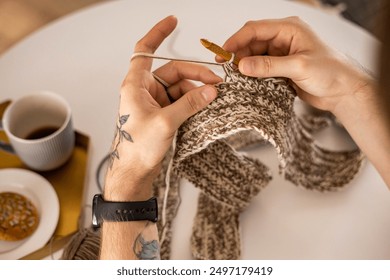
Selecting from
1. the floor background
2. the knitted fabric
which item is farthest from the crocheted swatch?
the floor background

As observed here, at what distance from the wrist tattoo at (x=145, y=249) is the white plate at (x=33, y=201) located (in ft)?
0.39

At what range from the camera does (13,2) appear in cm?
100

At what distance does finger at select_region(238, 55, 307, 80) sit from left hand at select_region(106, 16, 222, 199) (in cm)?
5

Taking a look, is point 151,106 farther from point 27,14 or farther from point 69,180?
point 27,14

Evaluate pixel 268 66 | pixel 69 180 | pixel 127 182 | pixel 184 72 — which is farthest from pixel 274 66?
pixel 69 180

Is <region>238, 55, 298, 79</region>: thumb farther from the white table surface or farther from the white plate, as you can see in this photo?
the white plate

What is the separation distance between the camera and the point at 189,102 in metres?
0.56

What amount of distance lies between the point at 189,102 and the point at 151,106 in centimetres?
5

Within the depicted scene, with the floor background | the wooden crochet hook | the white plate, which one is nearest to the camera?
the wooden crochet hook

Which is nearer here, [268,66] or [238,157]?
[268,66]

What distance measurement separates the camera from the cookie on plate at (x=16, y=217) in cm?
67

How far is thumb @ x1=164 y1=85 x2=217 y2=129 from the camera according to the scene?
0.56 m

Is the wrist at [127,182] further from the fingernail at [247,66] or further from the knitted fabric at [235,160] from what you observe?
the fingernail at [247,66]

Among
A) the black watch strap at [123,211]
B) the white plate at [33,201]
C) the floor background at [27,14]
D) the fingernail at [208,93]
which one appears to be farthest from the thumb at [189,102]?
the floor background at [27,14]
